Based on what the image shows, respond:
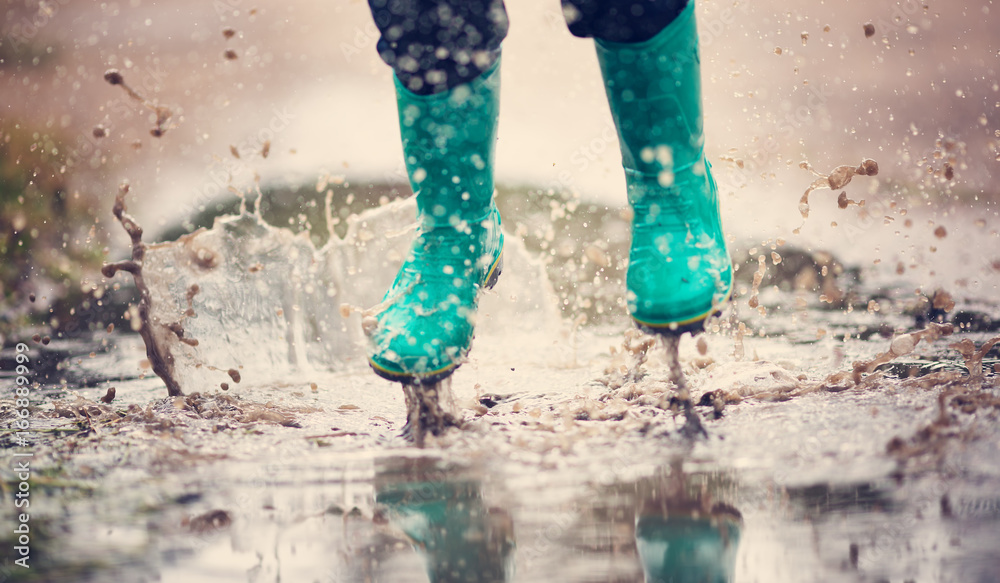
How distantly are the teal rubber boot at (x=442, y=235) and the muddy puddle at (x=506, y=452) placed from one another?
14cm

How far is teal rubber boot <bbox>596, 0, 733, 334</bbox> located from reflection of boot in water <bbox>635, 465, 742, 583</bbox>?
0.33m

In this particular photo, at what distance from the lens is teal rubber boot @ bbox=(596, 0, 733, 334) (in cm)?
110

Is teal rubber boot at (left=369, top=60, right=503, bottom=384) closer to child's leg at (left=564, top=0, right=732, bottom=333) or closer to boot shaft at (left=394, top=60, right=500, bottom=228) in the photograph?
boot shaft at (left=394, top=60, right=500, bottom=228)

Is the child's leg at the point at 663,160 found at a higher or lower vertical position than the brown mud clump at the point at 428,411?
higher

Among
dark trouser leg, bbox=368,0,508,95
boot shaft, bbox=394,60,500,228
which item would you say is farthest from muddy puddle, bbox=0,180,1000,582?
dark trouser leg, bbox=368,0,508,95

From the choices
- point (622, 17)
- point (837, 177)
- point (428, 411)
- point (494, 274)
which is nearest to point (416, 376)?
point (428, 411)

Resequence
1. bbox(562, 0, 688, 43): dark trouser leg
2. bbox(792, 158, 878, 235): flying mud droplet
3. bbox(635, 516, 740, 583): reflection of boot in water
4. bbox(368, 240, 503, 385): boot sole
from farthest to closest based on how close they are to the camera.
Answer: bbox(792, 158, 878, 235): flying mud droplet
bbox(368, 240, 503, 385): boot sole
bbox(562, 0, 688, 43): dark trouser leg
bbox(635, 516, 740, 583): reflection of boot in water

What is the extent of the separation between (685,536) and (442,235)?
26.9 inches

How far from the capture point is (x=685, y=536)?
29.9 inches

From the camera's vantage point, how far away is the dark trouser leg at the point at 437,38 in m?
1.12

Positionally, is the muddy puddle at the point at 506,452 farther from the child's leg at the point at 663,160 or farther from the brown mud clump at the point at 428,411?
the child's leg at the point at 663,160

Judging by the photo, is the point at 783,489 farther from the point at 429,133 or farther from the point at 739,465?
the point at 429,133

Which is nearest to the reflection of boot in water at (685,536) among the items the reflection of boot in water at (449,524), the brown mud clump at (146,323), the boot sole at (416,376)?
the reflection of boot in water at (449,524)

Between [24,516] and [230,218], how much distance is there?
1079mm
